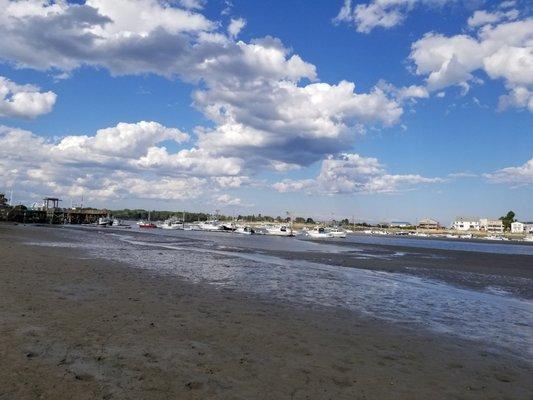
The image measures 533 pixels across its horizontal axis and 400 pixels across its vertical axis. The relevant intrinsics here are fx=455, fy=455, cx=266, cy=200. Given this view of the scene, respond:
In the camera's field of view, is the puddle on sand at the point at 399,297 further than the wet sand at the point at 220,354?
Yes

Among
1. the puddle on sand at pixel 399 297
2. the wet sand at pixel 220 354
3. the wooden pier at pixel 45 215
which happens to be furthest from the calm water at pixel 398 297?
the wooden pier at pixel 45 215

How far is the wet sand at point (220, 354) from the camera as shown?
720 cm

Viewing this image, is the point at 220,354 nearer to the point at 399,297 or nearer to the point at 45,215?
the point at 399,297

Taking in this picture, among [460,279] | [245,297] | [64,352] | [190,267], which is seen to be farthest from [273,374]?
[460,279]

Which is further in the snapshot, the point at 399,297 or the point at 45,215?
the point at 45,215

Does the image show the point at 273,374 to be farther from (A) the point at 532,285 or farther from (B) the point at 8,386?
(A) the point at 532,285

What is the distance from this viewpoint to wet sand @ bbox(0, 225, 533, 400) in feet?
23.6

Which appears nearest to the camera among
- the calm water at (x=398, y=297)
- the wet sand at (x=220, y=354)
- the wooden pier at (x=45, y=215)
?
the wet sand at (x=220, y=354)

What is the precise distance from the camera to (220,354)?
918 centimetres

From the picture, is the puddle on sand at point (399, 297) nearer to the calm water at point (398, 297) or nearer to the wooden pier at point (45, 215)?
the calm water at point (398, 297)

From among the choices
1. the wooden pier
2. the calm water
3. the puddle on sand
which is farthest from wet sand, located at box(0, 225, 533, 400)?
the wooden pier

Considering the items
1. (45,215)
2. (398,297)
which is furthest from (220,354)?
(45,215)

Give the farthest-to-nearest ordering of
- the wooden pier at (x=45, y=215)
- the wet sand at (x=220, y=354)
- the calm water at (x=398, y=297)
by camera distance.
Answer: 1. the wooden pier at (x=45, y=215)
2. the calm water at (x=398, y=297)
3. the wet sand at (x=220, y=354)

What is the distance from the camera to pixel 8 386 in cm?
652
